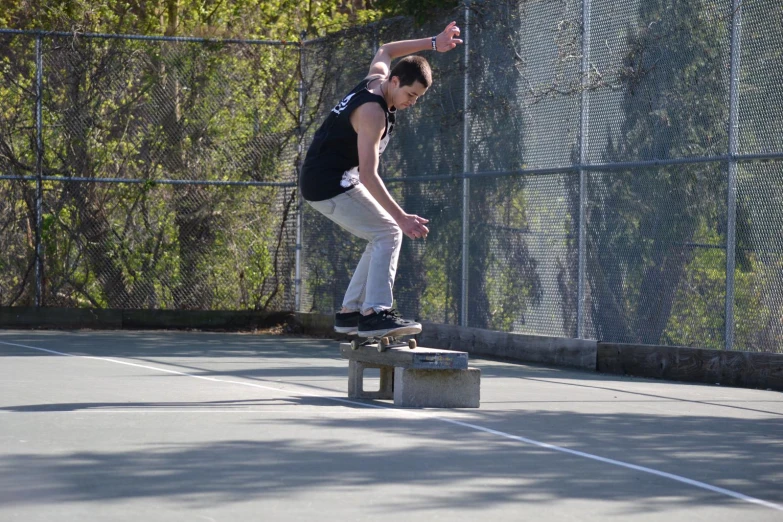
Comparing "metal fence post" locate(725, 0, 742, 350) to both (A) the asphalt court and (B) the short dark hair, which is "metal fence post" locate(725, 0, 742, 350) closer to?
(A) the asphalt court

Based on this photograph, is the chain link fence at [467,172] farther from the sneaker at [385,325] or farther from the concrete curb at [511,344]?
the sneaker at [385,325]

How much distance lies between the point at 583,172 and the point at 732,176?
6.26ft

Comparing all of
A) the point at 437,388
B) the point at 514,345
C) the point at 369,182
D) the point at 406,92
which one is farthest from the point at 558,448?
the point at 514,345

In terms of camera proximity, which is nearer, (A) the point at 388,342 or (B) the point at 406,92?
(B) the point at 406,92

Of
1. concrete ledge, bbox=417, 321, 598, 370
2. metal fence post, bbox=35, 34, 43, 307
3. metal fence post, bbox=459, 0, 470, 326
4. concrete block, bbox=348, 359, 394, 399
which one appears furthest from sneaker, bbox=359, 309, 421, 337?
metal fence post, bbox=35, 34, 43, 307

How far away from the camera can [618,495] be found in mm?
4797

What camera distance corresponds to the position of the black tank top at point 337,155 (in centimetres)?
771

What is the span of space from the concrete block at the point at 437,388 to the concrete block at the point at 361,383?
0.44 m

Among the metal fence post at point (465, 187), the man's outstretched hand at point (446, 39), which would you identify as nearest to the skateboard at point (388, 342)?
the man's outstretched hand at point (446, 39)

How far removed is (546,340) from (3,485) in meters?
8.24

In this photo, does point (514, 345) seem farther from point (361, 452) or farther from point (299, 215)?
point (361, 452)

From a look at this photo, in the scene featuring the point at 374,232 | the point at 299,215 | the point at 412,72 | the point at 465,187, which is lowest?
the point at 374,232

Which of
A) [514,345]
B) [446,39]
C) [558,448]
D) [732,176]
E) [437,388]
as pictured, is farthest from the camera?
[514,345]

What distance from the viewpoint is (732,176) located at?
10.3 metres
